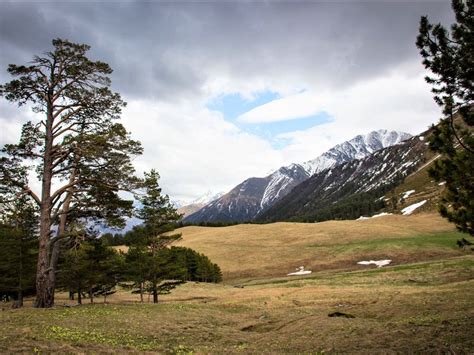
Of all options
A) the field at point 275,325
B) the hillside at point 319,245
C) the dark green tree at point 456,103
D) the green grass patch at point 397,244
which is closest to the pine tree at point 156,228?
the field at point 275,325

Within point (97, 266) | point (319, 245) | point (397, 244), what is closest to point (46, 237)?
point (97, 266)

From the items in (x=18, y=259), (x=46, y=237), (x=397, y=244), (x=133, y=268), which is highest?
(x=46, y=237)

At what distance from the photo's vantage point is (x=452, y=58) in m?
13.6

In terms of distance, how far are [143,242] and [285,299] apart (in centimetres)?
1606

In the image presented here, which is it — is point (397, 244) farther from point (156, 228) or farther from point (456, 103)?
point (456, 103)

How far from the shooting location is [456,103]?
46.0 feet

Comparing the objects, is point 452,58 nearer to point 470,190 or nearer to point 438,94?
point 438,94

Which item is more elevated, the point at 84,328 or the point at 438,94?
the point at 438,94

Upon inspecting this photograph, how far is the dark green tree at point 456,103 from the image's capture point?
13.5 meters

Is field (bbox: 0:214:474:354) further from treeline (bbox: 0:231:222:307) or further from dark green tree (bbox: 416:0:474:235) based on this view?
treeline (bbox: 0:231:222:307)

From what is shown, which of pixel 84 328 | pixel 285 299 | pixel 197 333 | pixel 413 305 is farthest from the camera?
pixel 285 299

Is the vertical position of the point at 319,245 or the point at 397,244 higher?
the point at 319,245

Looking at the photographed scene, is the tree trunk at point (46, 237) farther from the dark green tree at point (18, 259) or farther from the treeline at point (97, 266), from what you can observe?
the dark green tree at point (18, 259)

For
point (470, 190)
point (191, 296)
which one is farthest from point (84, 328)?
point (191, 296)
